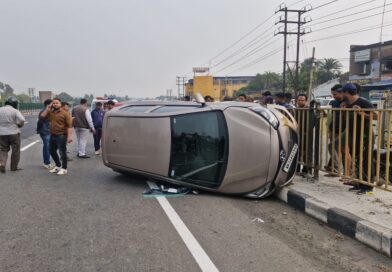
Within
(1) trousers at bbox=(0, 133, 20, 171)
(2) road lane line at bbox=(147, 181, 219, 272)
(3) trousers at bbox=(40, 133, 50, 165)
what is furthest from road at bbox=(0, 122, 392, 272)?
(3) trousers at bbox=(40, 133, 50, 165)

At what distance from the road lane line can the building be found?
40606 mm

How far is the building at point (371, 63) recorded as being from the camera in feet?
142

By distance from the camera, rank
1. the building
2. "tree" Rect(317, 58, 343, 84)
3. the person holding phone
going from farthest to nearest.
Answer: "tree" Rect(317, 58, 343, 84) < the building < the person holding phone

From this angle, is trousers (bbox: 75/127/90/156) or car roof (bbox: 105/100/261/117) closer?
car roof (bbox: 105/100/261/117)

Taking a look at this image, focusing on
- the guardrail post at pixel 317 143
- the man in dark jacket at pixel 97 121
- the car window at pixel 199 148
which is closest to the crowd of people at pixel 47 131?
the man in dark jacket at pixel 97 121

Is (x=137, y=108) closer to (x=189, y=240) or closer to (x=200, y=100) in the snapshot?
A: (x=200, y=100)

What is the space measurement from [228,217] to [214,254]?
129cm

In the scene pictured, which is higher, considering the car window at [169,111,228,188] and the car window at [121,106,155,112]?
the car window at [121,106,155,112]

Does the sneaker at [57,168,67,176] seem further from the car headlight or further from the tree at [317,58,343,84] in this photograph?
the tree at [317,58,343,84]

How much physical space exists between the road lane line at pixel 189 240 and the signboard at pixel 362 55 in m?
46.1

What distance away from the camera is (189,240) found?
428cm

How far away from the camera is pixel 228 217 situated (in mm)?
5164

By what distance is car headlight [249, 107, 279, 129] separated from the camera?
5.89 metres

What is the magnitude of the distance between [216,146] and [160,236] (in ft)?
7.04
